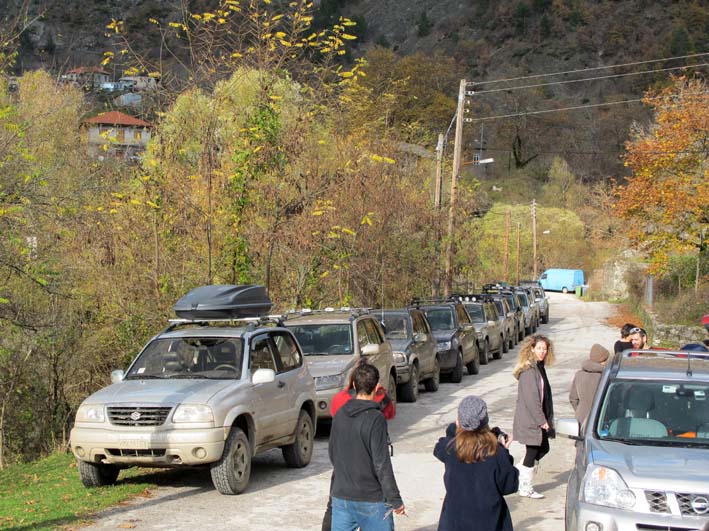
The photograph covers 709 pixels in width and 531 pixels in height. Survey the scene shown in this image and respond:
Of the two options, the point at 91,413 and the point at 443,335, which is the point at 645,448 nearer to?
the point at 91,413

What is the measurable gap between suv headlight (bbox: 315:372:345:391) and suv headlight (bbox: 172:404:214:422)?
4.20 m

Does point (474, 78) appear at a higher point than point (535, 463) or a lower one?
higher

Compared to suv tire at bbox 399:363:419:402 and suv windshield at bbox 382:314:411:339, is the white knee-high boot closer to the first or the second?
suv tire at bbox 399:363:419:402

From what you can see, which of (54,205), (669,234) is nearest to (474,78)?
(669,234)

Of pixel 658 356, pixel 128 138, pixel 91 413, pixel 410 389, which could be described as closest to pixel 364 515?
pixel 658 356

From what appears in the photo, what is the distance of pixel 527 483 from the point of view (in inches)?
389

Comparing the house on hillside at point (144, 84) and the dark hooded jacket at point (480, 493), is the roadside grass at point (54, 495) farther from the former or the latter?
the house on hillside at point (144, 84)

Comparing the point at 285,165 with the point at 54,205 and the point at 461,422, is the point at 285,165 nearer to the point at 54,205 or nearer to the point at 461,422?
the point at 54,205

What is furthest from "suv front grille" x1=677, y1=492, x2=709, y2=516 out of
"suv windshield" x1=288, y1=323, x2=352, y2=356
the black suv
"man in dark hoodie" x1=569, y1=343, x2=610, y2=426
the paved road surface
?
the black suv

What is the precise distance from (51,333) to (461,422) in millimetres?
12473

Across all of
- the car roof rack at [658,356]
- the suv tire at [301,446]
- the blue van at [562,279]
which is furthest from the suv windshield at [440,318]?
the blue van at [562,279]

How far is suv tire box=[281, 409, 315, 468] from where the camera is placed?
1134cm

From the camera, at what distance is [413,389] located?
58.1 feet

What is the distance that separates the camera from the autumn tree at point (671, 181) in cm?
3425
